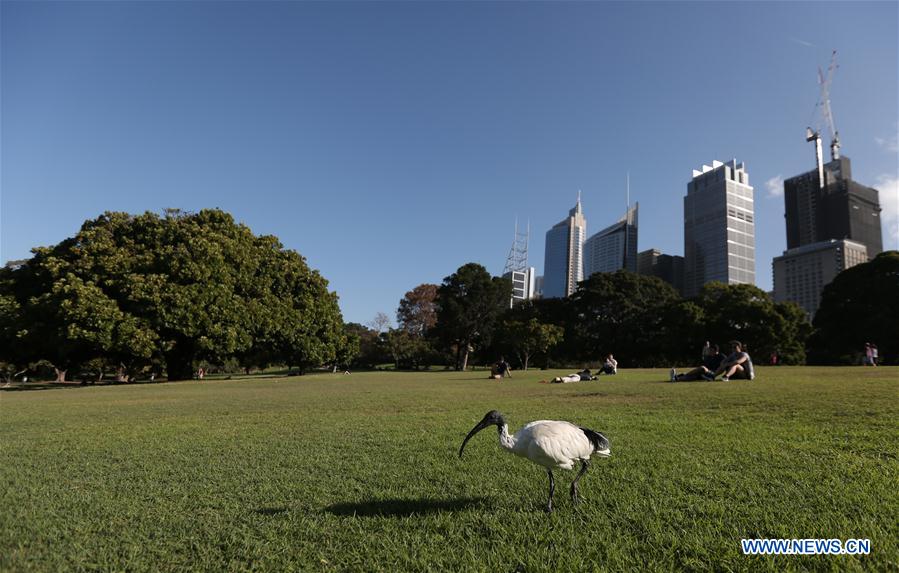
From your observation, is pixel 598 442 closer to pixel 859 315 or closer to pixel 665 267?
pixel 859 315

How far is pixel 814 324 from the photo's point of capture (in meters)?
53.7

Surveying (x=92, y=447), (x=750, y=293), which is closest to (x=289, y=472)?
(x=92, y=447)

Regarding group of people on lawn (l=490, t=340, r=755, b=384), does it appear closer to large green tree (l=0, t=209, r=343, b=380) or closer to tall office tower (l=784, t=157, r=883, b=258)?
large green tree (l=0, t=209, r=343, b=380)

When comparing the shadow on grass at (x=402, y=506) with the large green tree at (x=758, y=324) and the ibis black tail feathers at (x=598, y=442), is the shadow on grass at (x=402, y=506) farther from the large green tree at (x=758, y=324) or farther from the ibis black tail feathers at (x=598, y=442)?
the large green tree at (x=758, y=324)

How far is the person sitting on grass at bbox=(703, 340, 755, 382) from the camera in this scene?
17.7 metres

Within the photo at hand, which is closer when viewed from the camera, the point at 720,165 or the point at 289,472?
the point at 289,472

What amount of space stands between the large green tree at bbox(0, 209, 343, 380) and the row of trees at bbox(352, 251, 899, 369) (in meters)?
28.6

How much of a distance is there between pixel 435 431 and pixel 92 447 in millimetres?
5837

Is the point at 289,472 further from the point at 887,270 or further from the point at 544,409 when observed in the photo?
the point at 887,270

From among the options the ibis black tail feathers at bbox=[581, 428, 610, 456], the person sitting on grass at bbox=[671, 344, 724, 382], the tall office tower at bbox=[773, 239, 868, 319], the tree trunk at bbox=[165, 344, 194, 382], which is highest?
the tall office tower at bbox=[773, 239, 868, 319]

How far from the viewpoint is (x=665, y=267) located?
503 feet

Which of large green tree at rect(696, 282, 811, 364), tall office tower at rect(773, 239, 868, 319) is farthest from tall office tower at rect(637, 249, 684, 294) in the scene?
large green tree at rect(696, 282, 811, 364)

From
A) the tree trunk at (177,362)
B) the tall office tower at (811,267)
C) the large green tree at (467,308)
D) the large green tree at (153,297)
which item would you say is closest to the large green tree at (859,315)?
the large green tree at (467,308)

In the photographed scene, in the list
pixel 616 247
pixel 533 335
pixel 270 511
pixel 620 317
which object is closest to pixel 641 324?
pixel 620 317
